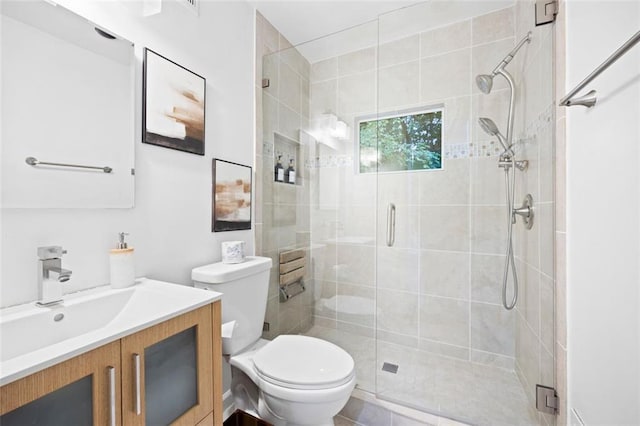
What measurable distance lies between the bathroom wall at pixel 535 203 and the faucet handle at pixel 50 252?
1.94m

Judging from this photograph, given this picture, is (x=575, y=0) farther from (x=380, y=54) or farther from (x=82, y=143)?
(x=82, y=143)

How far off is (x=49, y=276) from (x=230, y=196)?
0.93 metres

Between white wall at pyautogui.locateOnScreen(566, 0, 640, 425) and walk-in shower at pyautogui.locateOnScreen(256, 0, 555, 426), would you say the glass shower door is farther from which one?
white wall at pyautogui.locateOnScreen(566, 0, 640, 425)

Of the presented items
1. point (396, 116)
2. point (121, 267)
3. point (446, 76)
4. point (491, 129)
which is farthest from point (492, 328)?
point (121, 267)

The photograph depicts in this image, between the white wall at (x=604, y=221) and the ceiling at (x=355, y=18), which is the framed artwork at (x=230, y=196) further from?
the white wall at (x=604, y=221)

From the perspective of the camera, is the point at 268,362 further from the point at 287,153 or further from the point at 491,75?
the point at 491,75

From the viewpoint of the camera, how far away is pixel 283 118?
207 centimetres

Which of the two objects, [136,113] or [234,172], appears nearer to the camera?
[136,113]

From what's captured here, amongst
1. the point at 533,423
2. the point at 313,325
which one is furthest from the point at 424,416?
the point at 313,325

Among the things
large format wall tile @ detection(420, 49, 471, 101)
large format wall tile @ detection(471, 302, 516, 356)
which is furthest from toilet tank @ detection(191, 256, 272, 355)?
large format wall tile @ detection(420, 49, 471, 101)

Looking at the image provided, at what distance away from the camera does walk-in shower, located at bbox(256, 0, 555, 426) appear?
5.44ft

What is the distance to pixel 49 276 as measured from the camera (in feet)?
2.80

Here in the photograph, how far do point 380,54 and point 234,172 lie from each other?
130 cm

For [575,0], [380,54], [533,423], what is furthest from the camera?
[380,54]
